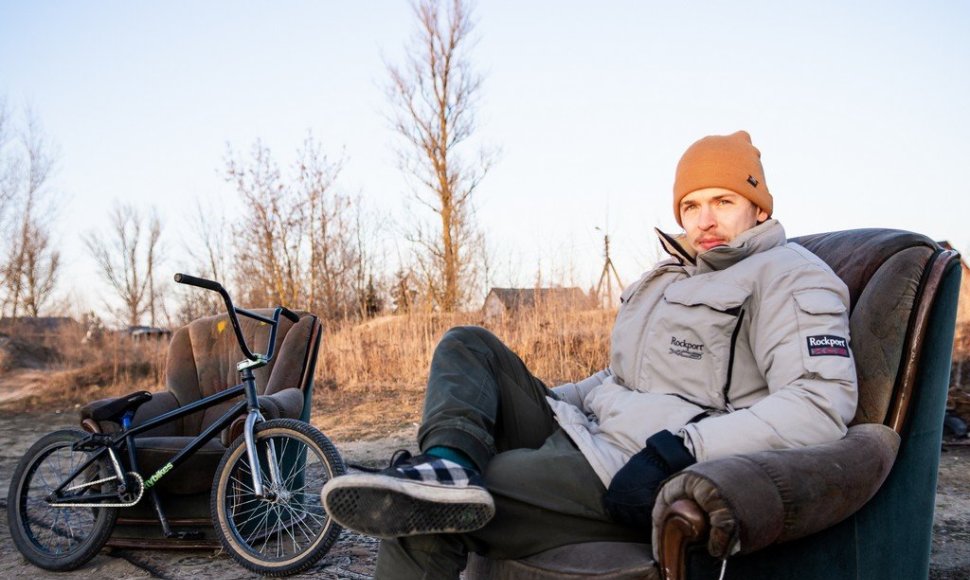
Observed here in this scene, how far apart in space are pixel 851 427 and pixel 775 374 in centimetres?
22

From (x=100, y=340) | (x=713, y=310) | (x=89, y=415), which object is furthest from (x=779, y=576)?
(x=100, y=340)

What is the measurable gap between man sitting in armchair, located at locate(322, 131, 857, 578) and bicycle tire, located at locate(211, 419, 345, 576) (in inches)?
49.2

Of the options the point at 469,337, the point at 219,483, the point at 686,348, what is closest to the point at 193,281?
the point at 219,483

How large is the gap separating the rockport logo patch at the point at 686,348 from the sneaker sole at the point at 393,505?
2.61 feet

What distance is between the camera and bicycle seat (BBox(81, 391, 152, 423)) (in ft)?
11.2

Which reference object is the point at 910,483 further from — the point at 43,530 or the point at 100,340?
the point at 100,340

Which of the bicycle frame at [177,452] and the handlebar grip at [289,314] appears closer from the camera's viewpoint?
the bicycle frame at [177,452]

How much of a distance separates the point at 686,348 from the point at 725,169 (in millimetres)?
661

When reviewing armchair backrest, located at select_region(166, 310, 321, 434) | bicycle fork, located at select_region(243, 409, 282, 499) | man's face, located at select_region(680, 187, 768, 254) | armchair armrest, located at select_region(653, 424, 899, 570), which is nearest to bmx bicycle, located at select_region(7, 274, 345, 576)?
bicycle fork, located at select_region(243, 409, 282, 499)

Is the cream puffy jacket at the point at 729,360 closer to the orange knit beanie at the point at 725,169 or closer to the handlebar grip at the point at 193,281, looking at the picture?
the orange knit beanie at the point at 725,169

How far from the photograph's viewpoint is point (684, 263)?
229cm

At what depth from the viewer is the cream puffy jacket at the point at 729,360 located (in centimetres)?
169

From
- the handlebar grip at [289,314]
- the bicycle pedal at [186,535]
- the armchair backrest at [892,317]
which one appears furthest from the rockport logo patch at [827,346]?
the bicycle pedal at [186,535]

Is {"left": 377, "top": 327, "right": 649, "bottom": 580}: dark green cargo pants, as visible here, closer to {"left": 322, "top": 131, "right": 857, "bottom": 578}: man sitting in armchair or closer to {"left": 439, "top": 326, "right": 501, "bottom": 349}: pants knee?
{"left": 322, "top": 131, "right": 857, "bottom": 578}: man sitting in armchair
